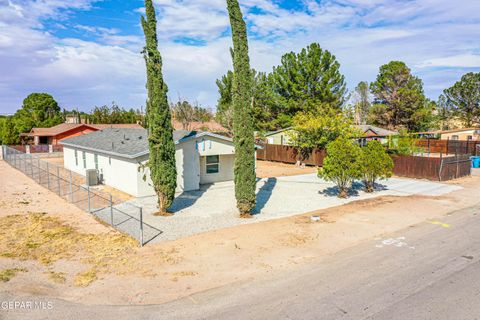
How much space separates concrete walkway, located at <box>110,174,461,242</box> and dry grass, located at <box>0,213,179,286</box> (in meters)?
1.42

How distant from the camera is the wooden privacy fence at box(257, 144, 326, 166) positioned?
30398mm

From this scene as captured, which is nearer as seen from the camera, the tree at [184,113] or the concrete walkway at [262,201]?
the concrete walkway at [262,201]

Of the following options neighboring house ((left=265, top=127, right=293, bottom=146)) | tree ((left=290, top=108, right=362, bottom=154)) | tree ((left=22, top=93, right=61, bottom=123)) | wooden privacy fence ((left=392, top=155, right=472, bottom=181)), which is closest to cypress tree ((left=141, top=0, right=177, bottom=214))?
Answer: wooden privacy fence ((left=392, top=155, right=472, bottom=181))

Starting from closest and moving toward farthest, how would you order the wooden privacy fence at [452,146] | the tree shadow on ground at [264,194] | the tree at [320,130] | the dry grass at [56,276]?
the dry grass at [56,276], the tree shadow on ground at [264,194], the tree at [320,130], the wooden privacy fence at [452,146]

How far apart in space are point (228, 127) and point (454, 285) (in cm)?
3332

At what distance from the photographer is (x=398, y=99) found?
5181cm

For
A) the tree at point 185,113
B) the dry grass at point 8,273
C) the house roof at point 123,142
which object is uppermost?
the tree at point 185,113

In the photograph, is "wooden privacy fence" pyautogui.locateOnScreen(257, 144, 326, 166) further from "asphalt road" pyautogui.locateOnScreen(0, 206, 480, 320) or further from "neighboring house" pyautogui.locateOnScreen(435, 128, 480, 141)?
"neighboring house" pyautogui.locateOnScreen(435, 128, 480, 141)

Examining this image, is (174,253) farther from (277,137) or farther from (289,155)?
(277,137)

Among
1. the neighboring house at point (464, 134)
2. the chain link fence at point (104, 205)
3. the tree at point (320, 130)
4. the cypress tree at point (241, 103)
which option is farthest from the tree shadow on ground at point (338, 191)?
the neighboring house at point (464, 134)

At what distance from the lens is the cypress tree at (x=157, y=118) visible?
13.3 metres

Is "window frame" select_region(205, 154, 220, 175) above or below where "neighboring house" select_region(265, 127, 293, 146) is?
below

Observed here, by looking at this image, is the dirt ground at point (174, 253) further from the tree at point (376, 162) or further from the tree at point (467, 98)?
the tree at point (467, 98)

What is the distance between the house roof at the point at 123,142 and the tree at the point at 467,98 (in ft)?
184
